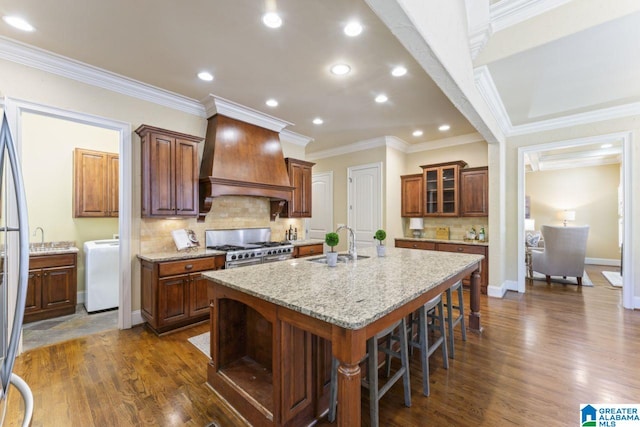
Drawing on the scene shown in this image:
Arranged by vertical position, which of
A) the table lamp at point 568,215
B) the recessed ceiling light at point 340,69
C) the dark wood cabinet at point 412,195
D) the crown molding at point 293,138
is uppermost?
the recessed ceiling light at point 340,69

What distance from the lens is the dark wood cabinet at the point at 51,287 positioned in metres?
3.26

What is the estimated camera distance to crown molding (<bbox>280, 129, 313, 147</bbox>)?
4910mm

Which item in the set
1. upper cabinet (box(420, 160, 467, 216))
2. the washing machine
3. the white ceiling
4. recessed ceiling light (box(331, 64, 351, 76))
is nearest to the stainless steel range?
the washing machine

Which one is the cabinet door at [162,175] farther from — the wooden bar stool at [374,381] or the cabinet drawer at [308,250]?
the wooden bar stool at [374,381]

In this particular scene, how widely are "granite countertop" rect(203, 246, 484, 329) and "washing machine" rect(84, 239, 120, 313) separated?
2689 millimetres

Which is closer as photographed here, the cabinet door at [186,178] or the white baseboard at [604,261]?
the cabinet door at [186,178]

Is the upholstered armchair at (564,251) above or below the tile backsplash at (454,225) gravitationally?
below

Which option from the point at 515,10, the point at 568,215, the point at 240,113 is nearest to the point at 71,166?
the point at 240,113

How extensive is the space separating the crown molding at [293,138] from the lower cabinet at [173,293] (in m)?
2.59

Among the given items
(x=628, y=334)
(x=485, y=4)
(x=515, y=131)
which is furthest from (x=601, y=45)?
(x=628, y=334)

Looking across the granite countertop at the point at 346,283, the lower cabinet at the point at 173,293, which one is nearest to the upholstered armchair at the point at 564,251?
the granite countertop at the point at 346,283

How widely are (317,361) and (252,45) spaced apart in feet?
8.60

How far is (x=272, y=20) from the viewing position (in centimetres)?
214

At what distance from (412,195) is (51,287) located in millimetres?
5829
